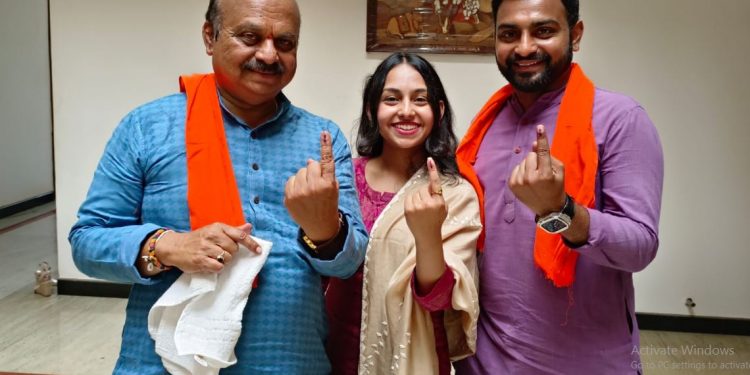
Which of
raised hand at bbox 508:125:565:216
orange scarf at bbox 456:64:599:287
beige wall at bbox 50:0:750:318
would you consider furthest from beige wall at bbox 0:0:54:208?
raised hand at bbox 508:125:565:216

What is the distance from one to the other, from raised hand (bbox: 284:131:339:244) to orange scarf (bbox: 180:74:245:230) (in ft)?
0.46

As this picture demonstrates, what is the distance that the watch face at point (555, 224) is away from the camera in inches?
44.6

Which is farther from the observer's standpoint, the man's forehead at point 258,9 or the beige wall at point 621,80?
the beige wall at point 621,80

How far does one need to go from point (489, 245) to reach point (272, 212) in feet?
1.76

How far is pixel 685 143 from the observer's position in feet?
10.7

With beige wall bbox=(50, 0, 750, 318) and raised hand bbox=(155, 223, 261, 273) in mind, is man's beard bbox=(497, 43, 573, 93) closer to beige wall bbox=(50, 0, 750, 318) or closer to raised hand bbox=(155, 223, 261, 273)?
raised hand bbox=(155, 223, 261, 273)

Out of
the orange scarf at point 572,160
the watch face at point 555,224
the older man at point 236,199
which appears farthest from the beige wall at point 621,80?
the watch face at point 555,224

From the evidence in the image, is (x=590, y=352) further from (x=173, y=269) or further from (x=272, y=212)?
(x=173, y=269)

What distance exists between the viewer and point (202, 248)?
1058 millimetres

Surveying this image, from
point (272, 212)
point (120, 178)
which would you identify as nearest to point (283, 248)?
point (272, 212)

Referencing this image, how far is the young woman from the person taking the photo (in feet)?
4.21

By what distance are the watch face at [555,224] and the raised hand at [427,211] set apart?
0.20m

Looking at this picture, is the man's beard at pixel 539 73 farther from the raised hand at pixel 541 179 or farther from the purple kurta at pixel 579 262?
the raised hand at pixel 541 179

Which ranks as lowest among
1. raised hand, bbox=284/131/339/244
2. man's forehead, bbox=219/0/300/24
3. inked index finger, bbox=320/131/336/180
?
raised hand, bbox=284/131/339/244
